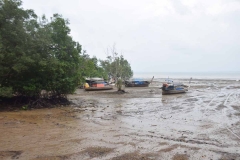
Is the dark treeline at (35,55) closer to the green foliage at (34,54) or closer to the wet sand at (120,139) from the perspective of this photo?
the green foliage at (34,54)

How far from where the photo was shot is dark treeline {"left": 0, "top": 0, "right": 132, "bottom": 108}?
11.0 meters

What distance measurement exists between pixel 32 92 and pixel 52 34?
3564 millimetres

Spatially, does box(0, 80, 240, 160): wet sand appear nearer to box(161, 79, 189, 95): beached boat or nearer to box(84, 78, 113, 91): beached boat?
box(161, 79, 189, 95): beached boat

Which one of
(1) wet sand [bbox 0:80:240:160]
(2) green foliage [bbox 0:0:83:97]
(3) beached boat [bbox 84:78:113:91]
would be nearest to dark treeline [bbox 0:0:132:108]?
(2) green foliage [bbox 0:0:83:97]

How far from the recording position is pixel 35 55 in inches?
457

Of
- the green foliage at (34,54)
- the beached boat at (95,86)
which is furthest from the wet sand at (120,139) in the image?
the beached boat at (95,86)

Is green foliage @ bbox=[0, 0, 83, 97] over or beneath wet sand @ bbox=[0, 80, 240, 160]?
over

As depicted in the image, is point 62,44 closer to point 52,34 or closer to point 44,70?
point 52,34

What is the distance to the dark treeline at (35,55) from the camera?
11008 millimetres

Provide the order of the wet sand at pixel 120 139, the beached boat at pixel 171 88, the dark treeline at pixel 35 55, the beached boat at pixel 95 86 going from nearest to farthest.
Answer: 1. the wet sand at pixel 120 139
2. the dark treeline at pixel 35 55
3. the beached boat at pixel 171 88
4. the beached boat at pixel 95 86

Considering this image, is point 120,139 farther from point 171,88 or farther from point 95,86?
point 95,86

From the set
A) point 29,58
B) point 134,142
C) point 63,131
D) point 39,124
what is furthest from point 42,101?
point 134,142

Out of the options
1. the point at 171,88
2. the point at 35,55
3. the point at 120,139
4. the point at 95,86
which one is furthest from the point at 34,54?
the point at 95,86

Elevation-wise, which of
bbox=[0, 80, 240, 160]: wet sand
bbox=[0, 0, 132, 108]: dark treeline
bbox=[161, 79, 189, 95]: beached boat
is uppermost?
bbox=[0, 0, 132, 108]: dark treeline
